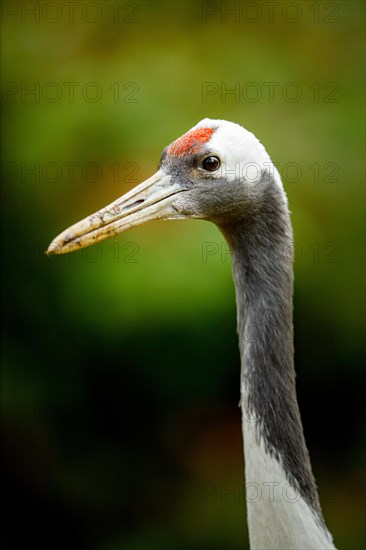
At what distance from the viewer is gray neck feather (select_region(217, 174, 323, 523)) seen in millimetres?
2646

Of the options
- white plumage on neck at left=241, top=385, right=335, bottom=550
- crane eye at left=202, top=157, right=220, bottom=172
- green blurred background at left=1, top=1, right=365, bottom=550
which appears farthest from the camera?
green blurred background at left=1, top=1, right=365, bottom=550

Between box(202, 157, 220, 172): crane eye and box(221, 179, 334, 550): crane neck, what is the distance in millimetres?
178

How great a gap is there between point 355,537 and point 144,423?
56.1 inches

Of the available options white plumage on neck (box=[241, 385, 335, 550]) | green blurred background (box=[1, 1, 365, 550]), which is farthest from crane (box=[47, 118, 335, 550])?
green blurred background (box=[1, 1, 365, 550])

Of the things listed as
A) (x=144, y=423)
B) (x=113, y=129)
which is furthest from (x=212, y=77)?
(x=144, y=423)

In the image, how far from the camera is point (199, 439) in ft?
17.7

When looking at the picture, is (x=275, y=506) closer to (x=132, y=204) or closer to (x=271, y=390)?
(x=271, y=390)

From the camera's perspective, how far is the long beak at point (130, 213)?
268 centimetres

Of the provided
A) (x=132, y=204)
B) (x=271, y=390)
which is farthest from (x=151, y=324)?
(x=271, y=390)

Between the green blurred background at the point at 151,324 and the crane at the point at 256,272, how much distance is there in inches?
78.6

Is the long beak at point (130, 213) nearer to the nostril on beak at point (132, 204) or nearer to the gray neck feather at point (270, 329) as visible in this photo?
the nostril on beak at point (132, 204)

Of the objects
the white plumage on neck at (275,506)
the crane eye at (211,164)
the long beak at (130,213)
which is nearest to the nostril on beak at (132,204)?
the long beak at (130,213)

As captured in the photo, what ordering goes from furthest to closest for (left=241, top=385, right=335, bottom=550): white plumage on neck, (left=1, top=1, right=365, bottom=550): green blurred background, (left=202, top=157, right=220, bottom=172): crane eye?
(left=1, top=1, right=365, bottom=550): green blurred background
(left=202, top=157, right=220, bottom=172): crane eye
(left=241, top=385, right=335, bottom=550): white plumage on neck

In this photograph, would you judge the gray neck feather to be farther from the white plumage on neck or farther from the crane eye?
the crane eye
